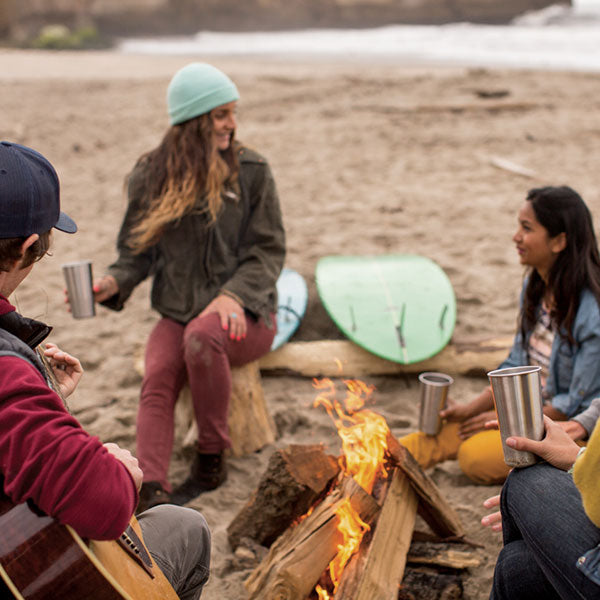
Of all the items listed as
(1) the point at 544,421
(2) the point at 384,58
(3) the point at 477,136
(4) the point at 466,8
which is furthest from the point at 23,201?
(4) the point at 466,8

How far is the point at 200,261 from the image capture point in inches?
139

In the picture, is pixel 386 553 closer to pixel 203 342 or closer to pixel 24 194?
pixel 203 342

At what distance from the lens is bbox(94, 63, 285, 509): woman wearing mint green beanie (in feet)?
10.5

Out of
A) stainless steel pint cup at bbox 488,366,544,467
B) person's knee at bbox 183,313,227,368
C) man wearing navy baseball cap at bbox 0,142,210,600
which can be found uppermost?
man wearing navy baseball cap at bbox 0,142,210,600

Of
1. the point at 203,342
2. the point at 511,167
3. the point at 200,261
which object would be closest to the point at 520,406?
the point at 203,342

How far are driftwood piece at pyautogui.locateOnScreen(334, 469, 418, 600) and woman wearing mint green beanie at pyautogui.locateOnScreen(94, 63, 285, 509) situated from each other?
1019 millimetres

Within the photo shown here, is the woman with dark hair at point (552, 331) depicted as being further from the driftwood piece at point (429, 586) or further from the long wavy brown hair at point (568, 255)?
the driftwood piece at point (429, 586)

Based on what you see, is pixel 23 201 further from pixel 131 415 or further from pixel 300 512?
pixel 131 415

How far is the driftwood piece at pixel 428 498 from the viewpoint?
2484 millimetres

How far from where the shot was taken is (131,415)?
3.85 m

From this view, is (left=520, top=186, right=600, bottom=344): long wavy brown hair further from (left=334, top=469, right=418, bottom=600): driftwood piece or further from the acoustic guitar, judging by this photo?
the acoustic guitar

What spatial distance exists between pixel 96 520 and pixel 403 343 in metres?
2.86

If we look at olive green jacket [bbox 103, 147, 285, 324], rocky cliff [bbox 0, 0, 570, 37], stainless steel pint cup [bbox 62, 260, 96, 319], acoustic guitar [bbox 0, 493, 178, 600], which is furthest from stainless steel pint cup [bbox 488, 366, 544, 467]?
rocky cliff [bbox 0, 0, 570, 37]

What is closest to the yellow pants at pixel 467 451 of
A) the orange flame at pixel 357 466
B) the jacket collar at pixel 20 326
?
the orange flame at pixel 357 466
